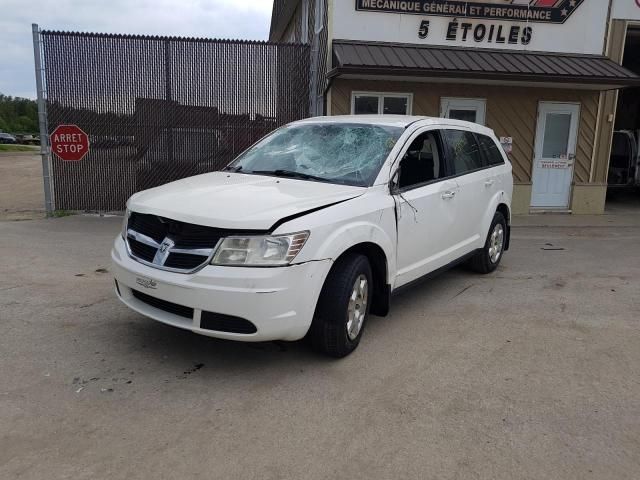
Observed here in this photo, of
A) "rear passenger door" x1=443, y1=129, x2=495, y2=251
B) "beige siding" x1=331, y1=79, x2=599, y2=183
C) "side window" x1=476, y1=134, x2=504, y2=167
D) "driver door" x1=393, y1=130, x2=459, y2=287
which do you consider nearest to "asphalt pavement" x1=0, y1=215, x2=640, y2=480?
"driver door" x1=393, y1=130, x2=459, y2=287

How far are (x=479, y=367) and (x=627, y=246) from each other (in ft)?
19.8

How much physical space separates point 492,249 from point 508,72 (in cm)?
474

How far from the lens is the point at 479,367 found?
407cm

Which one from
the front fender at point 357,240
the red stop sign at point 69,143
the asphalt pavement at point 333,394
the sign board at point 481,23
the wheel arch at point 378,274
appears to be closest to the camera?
the asphalt pavement at point 333,394

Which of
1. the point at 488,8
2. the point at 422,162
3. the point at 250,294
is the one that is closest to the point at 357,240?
the point at 250,294

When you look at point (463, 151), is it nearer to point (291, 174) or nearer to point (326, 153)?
point (326, 153)

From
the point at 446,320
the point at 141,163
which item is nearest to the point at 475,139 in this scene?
the point at 446,320

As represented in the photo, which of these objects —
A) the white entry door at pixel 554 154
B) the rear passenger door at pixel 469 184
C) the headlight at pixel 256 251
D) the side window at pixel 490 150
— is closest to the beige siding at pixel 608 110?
the white entry door at pixel 554 154

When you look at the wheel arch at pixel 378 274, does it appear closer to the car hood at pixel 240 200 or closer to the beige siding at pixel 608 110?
the car hood at pixel 240 200

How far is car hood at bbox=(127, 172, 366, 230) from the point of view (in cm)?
355

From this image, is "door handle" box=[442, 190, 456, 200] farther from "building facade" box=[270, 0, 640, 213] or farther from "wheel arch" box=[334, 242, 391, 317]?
"building facade" box=[270, 0, 640, 213]

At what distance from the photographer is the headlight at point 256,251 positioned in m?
3.52

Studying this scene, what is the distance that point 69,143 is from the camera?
9.89m

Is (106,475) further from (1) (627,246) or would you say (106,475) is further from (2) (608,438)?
(1) (627,246)
